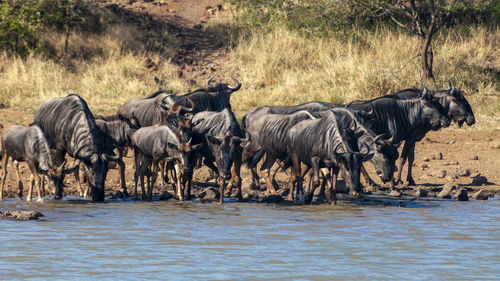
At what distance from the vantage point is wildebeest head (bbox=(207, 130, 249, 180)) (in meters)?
14.3

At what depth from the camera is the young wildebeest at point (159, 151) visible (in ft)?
47.7

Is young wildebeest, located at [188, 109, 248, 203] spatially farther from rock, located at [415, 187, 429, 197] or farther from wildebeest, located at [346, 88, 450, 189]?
rock, located at [415, 187, 429, 197]

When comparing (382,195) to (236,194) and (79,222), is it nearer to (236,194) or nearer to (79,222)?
(236,194)

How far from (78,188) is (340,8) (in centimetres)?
1336

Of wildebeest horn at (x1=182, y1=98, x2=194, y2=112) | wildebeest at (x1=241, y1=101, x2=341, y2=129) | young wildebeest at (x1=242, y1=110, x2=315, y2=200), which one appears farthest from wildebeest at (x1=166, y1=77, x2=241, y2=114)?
young wildebeest at (x1=242, y1=110, x2=315, y2=200)

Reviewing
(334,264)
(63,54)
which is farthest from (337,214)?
(63,54)

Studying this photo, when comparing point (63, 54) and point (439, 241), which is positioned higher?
point (63, 54)

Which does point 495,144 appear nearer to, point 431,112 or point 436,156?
point 436,156

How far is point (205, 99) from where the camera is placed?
59.2ft

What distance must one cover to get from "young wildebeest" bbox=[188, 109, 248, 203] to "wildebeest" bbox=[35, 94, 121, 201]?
1.54 meters

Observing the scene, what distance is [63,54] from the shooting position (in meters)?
27.3

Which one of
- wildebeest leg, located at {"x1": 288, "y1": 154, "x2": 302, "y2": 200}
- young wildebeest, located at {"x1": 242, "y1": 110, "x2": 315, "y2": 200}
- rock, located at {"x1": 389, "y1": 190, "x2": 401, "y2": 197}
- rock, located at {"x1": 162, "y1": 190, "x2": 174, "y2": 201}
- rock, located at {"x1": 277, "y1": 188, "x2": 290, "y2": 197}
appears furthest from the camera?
rock, located at {"x1": 277, "y1": 188, "x2": 290, "y2": 197}

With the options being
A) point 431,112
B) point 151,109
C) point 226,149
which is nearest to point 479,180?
point 431,112

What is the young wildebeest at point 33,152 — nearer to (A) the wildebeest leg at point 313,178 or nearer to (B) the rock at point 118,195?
(B) the rock at point 118,195
